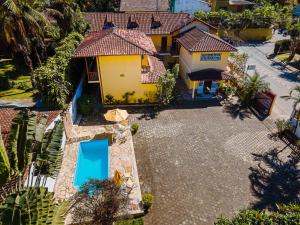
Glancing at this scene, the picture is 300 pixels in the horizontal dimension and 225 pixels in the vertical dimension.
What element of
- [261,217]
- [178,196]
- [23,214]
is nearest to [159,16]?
[178,196]

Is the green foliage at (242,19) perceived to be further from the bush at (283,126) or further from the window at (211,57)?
the bush at (283,126)

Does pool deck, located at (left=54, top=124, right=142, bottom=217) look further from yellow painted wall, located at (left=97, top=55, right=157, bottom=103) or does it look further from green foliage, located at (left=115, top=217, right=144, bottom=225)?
yellow painted wall, located at (left=97, top=55, right=157, bottom=103)

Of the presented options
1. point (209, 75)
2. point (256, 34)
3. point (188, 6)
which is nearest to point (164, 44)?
point (209, 75)

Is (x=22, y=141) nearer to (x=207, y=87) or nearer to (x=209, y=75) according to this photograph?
(x=209, y=75)

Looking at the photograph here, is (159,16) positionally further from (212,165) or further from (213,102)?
(212,165)

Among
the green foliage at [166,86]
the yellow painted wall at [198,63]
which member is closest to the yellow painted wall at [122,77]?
the green foliage at [166,86]

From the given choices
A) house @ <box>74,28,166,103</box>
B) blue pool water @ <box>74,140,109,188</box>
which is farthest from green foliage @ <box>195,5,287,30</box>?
blue pool water @ <box>74,140,109,188</box>

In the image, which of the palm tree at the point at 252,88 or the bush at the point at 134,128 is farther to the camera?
the palm tree at the point at 252,88
